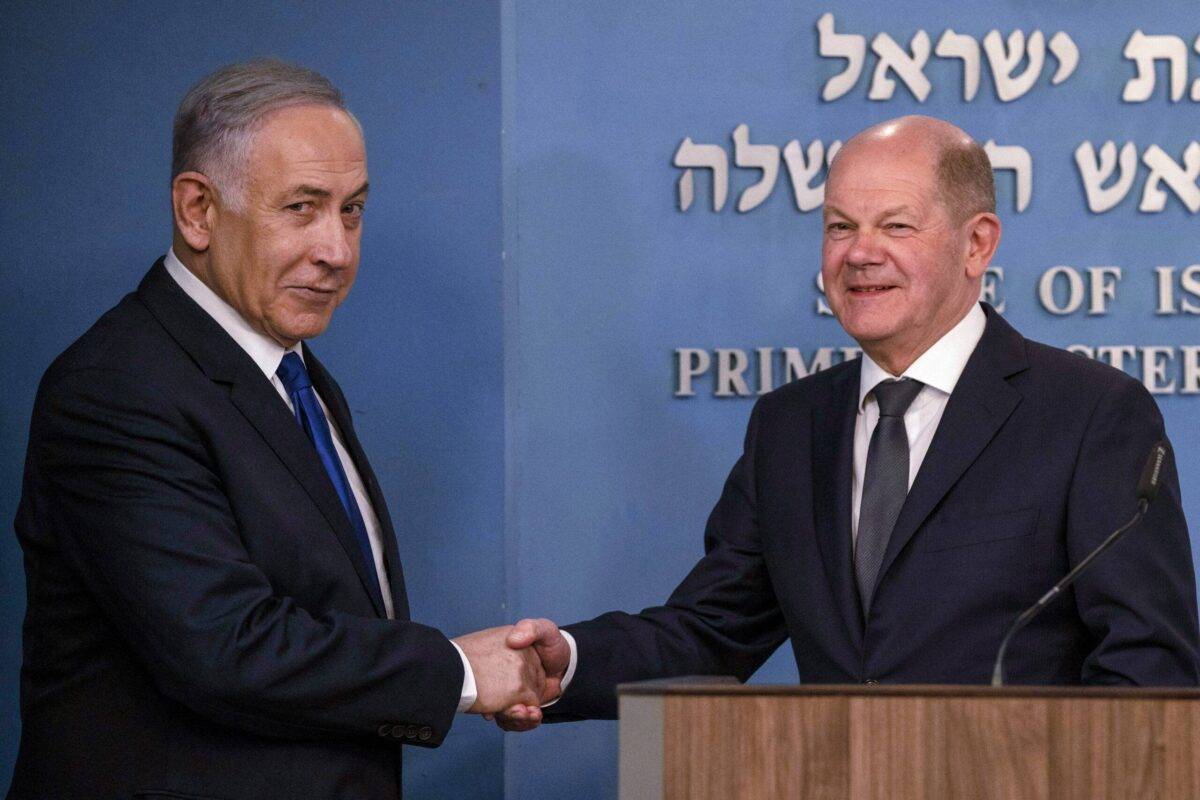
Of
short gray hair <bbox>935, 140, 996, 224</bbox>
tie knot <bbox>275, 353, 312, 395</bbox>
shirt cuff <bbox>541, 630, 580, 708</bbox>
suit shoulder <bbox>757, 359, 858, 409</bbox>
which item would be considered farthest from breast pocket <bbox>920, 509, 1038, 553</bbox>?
tie knot <bbox>275, 353, 312, 395</bbox>

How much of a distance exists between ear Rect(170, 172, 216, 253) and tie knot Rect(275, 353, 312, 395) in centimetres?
21

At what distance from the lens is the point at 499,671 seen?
2.59 m

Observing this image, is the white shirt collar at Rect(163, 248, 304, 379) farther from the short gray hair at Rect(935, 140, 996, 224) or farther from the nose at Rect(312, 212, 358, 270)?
the short gray hair at Rect(935, 140, 996, 224)

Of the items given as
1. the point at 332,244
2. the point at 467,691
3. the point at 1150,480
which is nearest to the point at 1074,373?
the point at 1150,480

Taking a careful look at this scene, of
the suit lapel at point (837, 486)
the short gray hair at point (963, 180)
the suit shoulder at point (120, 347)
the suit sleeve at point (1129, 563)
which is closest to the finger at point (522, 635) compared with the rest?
the suit lapel at point (837, 486)

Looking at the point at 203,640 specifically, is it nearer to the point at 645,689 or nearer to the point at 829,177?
the point at 645,689

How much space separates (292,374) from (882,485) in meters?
0.96

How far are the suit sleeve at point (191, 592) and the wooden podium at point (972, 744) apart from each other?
785 mm

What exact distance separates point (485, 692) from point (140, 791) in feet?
1.83

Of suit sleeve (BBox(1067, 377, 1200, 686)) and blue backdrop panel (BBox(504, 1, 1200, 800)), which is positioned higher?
blue backdrop panel (BBox(504, 1, 1200, 800))

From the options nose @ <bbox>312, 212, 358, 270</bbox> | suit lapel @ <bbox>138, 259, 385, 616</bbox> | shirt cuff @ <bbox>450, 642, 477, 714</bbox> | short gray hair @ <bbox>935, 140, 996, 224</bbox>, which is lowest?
shirt cuff @ <bbox>450, 642, 477, 714</bbox>

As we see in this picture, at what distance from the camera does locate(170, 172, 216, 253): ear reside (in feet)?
8.18

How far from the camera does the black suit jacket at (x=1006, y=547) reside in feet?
7.93

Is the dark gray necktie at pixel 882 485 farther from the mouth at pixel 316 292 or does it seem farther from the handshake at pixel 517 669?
the mouth at pixel 316 292
